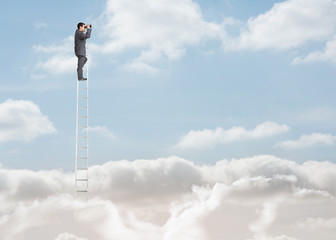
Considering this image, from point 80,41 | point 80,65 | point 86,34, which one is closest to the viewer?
point 86,34

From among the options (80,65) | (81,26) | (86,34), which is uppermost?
(81,26)

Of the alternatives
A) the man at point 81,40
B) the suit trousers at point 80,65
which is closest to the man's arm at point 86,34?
the man at point 81,40

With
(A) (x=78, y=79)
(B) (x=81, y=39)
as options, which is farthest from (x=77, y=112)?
(B) (x=81, y=39)

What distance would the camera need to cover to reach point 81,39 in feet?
48.3

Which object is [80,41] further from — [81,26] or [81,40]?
[81,26]

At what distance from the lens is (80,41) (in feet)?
48.3

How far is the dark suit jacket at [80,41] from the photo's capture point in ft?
48.0

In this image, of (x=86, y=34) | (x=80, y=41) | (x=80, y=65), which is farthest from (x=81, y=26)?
(x=80, y=65)

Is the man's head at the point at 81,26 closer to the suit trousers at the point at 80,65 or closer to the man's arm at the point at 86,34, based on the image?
the man's arm at the point at 86,34

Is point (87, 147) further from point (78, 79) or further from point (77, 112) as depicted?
point (78, 79)

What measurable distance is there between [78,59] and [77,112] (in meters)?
1.93

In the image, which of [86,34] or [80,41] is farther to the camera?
[80,41]

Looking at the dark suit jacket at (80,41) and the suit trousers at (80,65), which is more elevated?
the dark suit jacket at (80,41)

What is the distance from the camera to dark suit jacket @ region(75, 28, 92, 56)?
14.6m
